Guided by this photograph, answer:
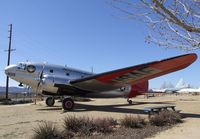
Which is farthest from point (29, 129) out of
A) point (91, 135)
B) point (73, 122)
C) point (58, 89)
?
point (58, 89)

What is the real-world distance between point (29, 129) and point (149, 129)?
498 centimetres

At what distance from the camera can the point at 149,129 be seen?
1273 centimetres

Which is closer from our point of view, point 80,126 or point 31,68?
point 80,126

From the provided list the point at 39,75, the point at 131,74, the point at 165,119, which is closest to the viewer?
the point at 165,119

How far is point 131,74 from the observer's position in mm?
21719

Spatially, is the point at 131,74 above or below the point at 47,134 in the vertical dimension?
above

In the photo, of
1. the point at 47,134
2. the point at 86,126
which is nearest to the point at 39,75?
the point at 86,126

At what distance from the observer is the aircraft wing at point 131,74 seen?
735 inches

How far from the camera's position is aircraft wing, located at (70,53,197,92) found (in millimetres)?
18672

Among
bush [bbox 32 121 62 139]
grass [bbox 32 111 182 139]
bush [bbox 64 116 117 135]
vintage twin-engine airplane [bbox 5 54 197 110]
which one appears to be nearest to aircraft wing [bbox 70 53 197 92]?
vintage twin-engine airplane [bbox 5 54 197 110]

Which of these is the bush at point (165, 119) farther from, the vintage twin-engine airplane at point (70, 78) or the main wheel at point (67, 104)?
the main wheel at point (67, 104)

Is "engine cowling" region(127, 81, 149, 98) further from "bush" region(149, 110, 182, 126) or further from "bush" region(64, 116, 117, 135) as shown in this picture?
"bush" region(64, 116, 117, 135)

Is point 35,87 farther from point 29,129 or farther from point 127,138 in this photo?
point 127,138

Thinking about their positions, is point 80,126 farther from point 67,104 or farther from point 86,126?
point 67,104
